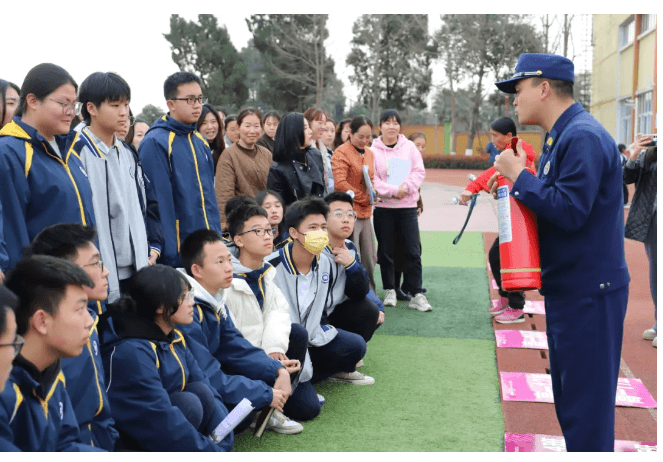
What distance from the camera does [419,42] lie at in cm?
3553

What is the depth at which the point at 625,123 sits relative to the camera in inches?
1013

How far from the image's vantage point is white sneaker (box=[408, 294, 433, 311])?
639 cm

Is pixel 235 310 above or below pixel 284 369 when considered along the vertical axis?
above

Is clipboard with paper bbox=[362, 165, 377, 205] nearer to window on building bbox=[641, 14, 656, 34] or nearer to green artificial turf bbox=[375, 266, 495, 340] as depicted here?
green artificial turf bbox=[375, 266, 495, 340]

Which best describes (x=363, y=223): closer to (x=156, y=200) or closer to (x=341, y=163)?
(x=341, y=163)

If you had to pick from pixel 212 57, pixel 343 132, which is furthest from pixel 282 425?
pixel 212 57

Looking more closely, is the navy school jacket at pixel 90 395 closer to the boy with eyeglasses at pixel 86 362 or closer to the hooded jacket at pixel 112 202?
the boy with eyeglasses at pixel 86 362

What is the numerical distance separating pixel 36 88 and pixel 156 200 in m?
1.18

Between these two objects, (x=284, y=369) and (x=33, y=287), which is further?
(x=284, y=369)

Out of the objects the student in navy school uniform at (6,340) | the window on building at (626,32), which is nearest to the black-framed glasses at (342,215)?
the student in navy school uniform at (6,340)

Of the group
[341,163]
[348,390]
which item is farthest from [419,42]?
[348,390]

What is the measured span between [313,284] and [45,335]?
2.27 m

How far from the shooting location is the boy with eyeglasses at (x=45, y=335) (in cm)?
210

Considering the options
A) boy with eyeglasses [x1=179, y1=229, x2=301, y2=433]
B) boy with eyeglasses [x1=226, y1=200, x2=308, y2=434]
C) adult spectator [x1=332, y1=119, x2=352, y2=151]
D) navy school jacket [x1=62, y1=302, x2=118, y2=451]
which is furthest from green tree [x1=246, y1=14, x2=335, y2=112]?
navy school jacket [x1=62, y1=302, x2=118, y2=451]
